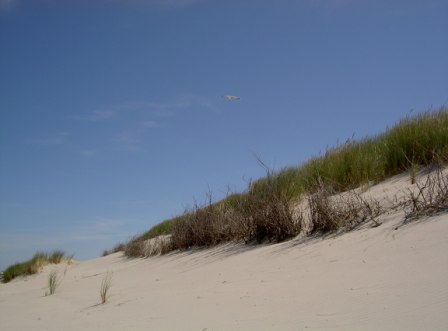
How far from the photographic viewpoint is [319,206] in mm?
5094

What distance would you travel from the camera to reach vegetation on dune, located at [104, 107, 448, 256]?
5586 mm

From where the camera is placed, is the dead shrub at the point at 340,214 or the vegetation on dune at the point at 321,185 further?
the vegetation on dune at the point at 321,185

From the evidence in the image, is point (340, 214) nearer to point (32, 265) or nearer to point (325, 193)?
point (325, 193)

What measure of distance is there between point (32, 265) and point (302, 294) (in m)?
12.2

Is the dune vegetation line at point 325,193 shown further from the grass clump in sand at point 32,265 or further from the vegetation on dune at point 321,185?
the grass clump in sand at point 32,265

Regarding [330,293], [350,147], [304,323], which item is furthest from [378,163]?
[304,323]

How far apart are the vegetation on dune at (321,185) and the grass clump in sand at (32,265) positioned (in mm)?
6510

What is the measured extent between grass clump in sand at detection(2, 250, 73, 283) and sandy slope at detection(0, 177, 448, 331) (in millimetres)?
8603

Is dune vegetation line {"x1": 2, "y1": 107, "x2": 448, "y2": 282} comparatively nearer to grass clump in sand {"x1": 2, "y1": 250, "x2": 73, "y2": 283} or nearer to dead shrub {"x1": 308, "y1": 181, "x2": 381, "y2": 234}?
dead shrub {"x1": 308, "y1": 181, "x2": 381, "y2": 234}

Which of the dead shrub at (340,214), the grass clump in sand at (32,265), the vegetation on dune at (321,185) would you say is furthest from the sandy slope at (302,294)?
the grass clump in sand at (32,265)

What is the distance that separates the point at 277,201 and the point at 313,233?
926 millimetres

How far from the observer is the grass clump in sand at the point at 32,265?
1298 cm

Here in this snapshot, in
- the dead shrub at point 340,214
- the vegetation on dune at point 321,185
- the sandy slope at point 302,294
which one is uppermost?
the vegetation on dune at point 321,185

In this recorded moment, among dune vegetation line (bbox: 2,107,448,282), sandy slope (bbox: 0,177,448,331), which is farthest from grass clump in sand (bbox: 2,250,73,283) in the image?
sandy slope (bbox: 0,177,448,331)
